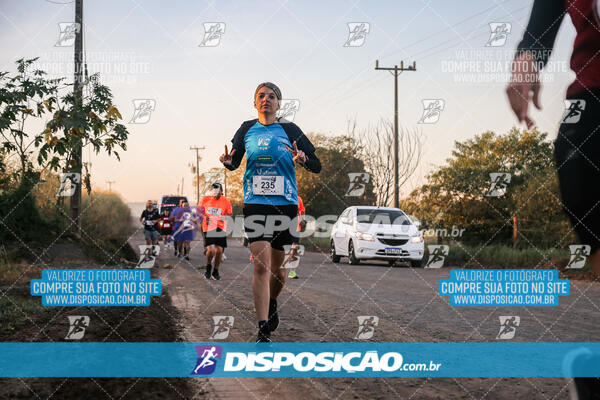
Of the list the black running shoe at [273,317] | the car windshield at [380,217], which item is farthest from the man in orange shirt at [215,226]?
the black running shoe at [273,317]

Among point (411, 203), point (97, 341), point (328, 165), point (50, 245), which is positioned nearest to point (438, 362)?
point (97, 341)

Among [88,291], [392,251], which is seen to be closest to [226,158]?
[88,291]

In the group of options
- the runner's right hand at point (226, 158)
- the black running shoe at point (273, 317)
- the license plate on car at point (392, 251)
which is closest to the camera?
the runner's right hand at point (226, 158)

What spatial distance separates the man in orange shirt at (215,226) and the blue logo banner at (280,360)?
6.85 meters

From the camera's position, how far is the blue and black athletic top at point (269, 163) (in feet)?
15.8

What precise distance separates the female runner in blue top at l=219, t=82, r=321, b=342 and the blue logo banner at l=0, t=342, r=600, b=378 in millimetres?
332

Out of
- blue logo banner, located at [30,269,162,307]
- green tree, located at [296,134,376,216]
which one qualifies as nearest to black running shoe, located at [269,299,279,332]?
blue logo banner, located at [30,269,162,307]

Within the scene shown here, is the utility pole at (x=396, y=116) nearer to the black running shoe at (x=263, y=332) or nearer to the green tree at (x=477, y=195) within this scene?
the green tree at (x=477, y=195)

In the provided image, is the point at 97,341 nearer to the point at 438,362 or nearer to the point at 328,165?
the point at 438,362

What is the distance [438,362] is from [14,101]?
22.5ft

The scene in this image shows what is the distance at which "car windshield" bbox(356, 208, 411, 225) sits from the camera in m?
17.1

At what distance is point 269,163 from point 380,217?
12.8 meters

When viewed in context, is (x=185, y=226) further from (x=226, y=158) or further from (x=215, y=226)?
(x=226, y=158)

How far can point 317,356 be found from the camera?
15.6 feet
